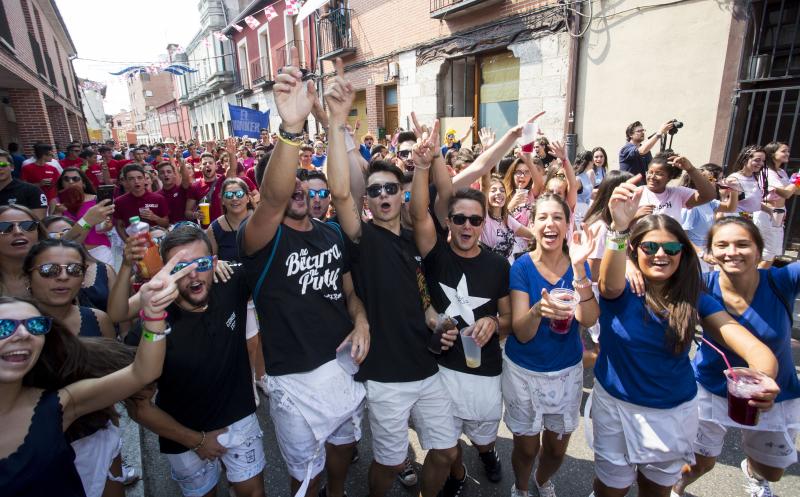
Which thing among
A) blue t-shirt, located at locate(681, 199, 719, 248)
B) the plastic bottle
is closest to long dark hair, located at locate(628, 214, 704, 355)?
the plastic bottle

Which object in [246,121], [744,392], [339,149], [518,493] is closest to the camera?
[744,392]

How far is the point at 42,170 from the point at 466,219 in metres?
8.05

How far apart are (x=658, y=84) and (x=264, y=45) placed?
2298 centimetres

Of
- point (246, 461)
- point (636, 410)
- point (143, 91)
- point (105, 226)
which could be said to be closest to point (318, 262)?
point (246, 461)

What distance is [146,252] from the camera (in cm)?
262

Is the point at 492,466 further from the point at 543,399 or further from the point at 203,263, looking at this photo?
the point at 203,263

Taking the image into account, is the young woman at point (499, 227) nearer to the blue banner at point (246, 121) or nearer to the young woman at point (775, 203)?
the young woman at point (775, 203)

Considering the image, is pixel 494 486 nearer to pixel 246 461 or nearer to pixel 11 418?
pixel 246 461

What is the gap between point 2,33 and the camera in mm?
8820

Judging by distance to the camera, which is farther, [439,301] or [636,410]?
[439,301]

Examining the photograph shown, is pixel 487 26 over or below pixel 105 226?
over

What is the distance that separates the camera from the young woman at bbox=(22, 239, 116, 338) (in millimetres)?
2123

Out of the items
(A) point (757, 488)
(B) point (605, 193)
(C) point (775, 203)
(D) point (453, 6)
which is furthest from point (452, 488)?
(D) point (453, 6)

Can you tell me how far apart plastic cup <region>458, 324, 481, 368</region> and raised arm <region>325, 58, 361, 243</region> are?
0.93 metres
